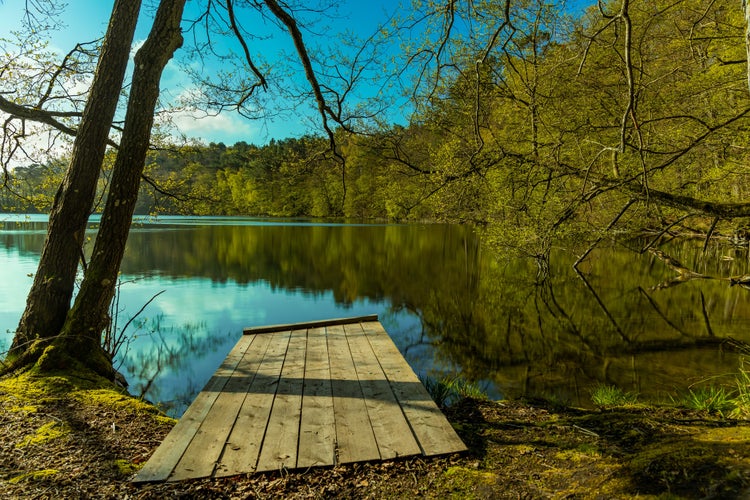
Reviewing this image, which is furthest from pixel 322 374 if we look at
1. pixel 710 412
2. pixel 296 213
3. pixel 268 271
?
pixel 296 213

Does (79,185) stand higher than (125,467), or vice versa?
(79,185)

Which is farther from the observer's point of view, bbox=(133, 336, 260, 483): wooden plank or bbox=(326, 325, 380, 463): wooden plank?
bbox=(326, 325, 380, 463): wooden plank

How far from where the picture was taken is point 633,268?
18.4 metres

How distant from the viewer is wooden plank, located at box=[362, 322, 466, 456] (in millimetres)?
2740

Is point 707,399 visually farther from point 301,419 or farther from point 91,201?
point 91,201

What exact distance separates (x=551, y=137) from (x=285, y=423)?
7.15 metres

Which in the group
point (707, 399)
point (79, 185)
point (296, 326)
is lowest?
point (707, 399)

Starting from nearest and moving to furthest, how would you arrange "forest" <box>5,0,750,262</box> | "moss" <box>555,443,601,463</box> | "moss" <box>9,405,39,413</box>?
1. "moss" <box>555,443,601,463</box>
2. "moss" <box>9,405,39,413</box>
3. "forest" <box>5,0,750,262</box>

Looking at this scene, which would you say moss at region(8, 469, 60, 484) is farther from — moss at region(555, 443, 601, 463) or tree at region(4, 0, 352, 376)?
moss at region(555, 443, 601, 463)

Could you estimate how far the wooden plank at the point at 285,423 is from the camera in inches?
100

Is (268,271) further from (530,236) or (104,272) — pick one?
(104,272)

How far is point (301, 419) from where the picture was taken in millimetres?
3117

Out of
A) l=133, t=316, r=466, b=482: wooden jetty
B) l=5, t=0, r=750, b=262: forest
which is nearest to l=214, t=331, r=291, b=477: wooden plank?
l=133, t=316, r=466, b=482: wooden jetty

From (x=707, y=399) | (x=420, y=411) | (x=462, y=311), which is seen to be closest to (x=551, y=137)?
(x=707, y=399)
